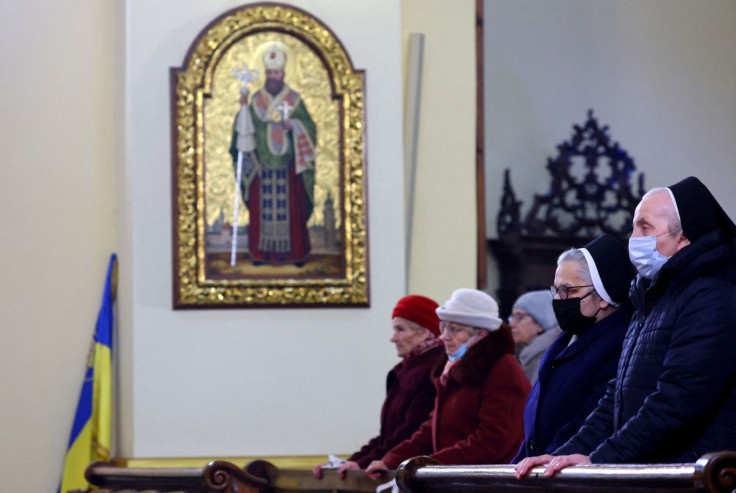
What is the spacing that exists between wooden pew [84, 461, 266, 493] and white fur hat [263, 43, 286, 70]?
8.57ft

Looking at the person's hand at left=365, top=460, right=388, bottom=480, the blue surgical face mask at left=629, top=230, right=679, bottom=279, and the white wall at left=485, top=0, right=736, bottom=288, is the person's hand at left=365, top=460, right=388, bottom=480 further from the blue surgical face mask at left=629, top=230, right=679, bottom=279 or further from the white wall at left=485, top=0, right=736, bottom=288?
the white wall at left=485, top=0, right=736, bottom=288

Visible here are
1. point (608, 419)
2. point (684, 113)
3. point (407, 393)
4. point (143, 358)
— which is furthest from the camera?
point (684, 113)

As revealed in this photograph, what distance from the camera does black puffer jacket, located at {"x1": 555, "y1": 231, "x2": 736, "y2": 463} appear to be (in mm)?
3504

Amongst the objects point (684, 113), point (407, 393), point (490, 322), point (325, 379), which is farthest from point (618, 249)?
point (684, 113)

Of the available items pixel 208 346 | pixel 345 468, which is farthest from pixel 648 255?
pixel 208 346

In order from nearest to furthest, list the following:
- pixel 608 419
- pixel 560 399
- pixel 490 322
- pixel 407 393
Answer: pixel 608 419, pixel 560 399, pixel 490 322, pixel 407 393

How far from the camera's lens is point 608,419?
396 centimetres

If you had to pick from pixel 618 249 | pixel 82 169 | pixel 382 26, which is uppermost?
pixel 382 26

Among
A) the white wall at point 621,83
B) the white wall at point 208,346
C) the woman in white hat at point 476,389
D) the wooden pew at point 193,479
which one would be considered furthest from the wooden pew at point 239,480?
the white wall at point 621,83

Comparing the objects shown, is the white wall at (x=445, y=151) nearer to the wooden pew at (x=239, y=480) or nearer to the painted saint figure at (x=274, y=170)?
the painted saint figure at (x=274, y=170)

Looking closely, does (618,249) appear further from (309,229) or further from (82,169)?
(82,169)

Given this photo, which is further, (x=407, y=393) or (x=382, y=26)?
(x=382, y=26)

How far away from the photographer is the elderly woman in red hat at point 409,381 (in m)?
6.06

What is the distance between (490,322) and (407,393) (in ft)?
2.54
